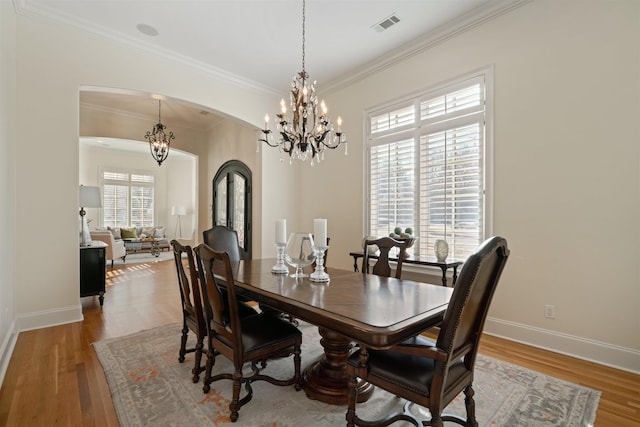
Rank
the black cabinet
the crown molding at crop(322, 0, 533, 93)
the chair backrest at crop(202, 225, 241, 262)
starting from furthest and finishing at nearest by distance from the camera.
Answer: the black cabinet → the chair backrest at crop(202, 225, 241, 262) → the crown molding at crop(322, 0, 533, 93)

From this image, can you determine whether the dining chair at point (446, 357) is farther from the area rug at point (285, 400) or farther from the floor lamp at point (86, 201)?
the floor lamp at point (86, 201)

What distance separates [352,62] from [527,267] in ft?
10.9

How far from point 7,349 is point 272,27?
4.00 m

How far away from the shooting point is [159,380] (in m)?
2.24

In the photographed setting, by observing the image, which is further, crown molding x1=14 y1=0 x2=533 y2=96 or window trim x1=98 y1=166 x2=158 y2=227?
window trim x1=98 y1=166 x2=158 y2=227

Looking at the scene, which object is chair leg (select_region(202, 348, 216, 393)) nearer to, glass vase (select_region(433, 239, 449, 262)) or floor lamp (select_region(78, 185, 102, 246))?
glass vase (select_region(433, 239, 449, 262))

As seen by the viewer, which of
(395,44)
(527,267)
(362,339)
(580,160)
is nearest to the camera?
(362,339)

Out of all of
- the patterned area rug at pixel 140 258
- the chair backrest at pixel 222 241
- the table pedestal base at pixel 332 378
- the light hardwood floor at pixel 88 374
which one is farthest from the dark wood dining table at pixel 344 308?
the patterned area rug at pixel 140 258

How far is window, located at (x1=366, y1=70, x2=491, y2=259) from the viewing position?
334cm

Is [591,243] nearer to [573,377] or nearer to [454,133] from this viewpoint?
[573,377]

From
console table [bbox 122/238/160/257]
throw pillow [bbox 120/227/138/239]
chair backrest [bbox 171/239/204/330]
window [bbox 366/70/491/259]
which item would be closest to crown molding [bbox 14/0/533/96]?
window [bbox 366/70/491/259]

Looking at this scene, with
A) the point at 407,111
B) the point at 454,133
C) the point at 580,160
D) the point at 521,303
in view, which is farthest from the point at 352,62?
the point at 521,303

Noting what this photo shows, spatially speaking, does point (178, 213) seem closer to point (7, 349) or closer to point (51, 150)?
point (51, 150)

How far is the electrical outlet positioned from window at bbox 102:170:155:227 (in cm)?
1136
